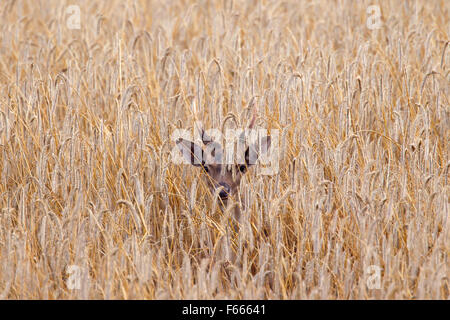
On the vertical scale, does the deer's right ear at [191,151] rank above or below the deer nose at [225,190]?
above

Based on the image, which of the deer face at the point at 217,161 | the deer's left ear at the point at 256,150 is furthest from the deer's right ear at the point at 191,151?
the deer's left ear at the point at 256,150

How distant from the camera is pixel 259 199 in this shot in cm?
486

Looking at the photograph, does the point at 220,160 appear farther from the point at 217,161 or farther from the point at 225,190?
the point at 225,190

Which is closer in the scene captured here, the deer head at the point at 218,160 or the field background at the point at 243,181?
the field background at the point at 243,181

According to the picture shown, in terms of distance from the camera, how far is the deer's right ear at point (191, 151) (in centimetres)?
489

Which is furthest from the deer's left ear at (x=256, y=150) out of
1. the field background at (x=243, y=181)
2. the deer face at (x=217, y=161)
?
the field background at (x=243, y=181)

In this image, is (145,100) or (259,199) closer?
(259,199)

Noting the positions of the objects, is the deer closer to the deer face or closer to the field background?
the deer face

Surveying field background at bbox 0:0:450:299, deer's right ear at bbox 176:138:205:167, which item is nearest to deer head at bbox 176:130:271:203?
deer's right ear at bbox 176:138:205:167

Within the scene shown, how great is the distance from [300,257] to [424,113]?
1522 millimetres

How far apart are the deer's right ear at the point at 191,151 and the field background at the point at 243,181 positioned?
16 centimetres

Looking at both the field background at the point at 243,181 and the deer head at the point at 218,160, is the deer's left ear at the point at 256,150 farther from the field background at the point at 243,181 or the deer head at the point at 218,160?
the field background at the point at 243,181
